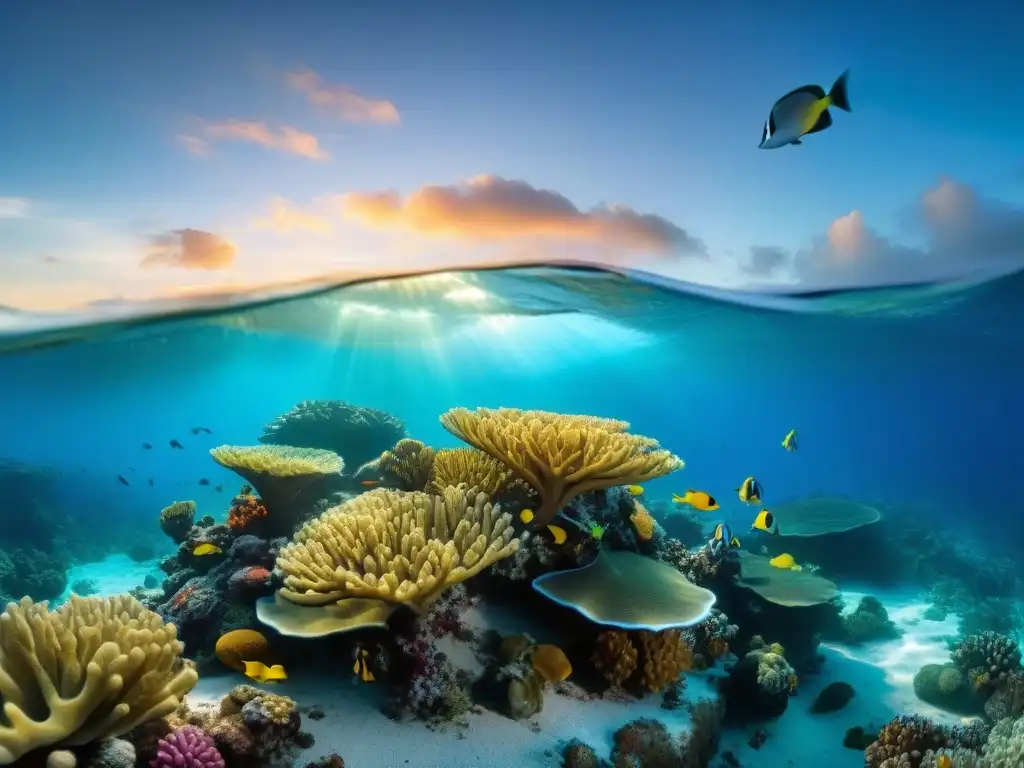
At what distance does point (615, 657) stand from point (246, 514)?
5.22 m

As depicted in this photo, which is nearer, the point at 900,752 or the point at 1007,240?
the point at 900,752

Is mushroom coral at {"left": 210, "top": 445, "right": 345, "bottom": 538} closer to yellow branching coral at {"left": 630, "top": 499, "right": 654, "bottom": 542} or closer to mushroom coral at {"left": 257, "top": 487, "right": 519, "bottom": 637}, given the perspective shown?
mushroom coral at {"left": 257, "top": 487, "right": 519, "bottom": 637}

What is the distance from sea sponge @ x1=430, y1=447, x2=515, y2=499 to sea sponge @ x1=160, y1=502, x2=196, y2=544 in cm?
547

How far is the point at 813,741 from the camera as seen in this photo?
23.4 ft

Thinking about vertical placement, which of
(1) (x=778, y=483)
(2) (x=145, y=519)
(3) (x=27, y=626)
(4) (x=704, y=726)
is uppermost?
(3) (x=27, y=626)

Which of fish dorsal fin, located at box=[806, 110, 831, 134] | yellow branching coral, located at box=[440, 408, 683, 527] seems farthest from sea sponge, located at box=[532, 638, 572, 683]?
fish dorsal fin, located at box=[806, 110, 831, 134]

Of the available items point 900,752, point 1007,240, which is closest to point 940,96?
point 1007,240

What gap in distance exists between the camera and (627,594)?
5.01 m

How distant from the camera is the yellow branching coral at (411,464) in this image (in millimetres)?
7082

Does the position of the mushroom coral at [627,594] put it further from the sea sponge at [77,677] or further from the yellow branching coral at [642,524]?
the sea sponge at [77,677]

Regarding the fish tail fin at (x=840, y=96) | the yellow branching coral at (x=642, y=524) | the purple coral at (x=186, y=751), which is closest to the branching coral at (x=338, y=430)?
the yellow branching coral at (x=642, y=524)

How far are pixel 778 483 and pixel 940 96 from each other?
10663 cm

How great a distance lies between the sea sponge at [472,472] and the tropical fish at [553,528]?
509 millimetres

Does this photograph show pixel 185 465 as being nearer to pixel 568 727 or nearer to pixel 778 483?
pixel 778 483
